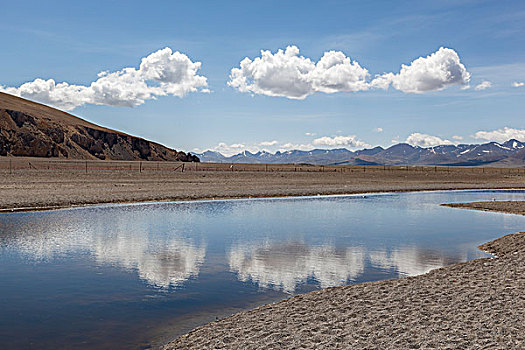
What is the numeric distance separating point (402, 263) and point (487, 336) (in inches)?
363

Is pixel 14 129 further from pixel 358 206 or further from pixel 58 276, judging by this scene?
pixel 58 276

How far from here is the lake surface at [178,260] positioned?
11.0 m

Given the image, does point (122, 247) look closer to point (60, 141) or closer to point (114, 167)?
point (114, 167)

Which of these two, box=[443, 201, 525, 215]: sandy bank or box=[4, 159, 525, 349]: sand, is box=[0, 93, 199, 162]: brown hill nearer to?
box=[443, 201, 525, 215]: sandy bank

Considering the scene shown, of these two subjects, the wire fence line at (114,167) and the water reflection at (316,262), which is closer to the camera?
the water reflection at (316,262)

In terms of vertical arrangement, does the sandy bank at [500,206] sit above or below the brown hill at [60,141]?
below

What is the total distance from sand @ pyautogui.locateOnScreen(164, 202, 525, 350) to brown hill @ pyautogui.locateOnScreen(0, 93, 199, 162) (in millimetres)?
135335

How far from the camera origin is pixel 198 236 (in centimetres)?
2353

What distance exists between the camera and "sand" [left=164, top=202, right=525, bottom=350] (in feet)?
27.4

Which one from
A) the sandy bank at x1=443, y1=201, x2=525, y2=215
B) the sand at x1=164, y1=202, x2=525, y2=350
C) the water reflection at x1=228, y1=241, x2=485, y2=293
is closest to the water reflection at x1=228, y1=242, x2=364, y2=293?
the water reflection at x1=228, y1=241, x2=485, y2=293

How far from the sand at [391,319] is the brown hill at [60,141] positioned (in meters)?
135

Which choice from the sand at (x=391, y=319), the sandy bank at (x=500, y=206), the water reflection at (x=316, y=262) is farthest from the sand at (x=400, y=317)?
the sandy bank at (x=500, y=206)

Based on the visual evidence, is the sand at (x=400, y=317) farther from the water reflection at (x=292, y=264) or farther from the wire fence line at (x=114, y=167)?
the wire fence line at (x=114, y=167)

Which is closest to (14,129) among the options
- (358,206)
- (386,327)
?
(358,206)
